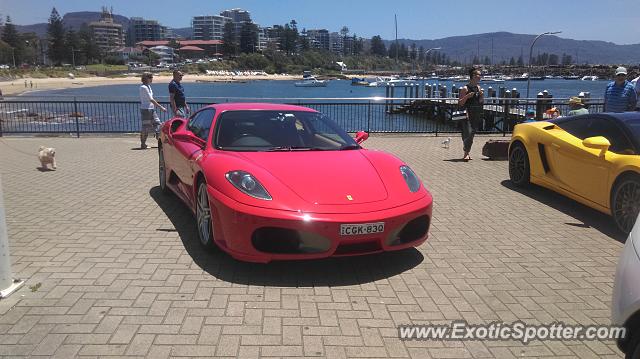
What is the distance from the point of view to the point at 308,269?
4656 mm

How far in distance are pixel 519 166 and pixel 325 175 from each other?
4.58m

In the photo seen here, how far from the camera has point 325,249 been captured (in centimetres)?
426

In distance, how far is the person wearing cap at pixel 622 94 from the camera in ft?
33.0

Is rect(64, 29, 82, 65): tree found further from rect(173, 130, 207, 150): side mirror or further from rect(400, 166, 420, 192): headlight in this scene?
rect(400, 166, 420, 192): headlight

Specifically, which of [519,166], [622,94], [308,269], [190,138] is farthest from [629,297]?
[622,94]

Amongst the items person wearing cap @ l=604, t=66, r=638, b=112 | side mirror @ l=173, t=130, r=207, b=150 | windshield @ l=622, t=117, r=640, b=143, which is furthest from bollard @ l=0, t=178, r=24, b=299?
person wearing cap @ l=604, t=66, r=638, b=112

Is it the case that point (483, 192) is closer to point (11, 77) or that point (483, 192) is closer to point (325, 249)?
point (325, 249)

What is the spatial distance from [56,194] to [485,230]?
232 inches

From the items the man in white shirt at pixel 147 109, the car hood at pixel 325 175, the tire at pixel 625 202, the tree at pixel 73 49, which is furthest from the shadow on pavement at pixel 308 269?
the tree at pixel 73 49

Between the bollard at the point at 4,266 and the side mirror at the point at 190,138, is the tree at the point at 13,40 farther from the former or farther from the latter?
the bollard at the point at 4,266

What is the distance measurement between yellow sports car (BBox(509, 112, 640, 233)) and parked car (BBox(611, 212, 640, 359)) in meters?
3.25

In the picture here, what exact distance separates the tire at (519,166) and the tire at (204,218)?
5065mm

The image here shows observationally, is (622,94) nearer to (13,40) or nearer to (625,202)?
(625,202)

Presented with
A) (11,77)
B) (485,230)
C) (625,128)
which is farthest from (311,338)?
(11,77)
